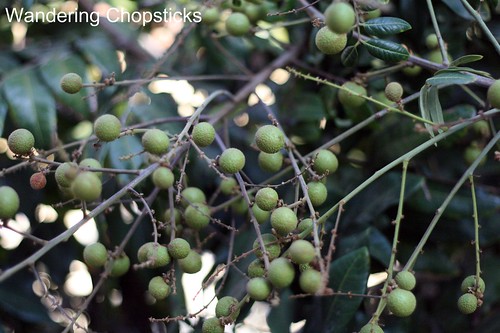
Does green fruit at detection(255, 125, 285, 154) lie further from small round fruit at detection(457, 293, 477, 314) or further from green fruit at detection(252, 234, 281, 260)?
small round fruit at detection(457, 293, 477, 314)

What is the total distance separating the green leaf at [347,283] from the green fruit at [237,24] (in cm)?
42

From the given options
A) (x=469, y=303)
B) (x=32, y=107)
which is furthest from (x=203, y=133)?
(x=32, y=107)

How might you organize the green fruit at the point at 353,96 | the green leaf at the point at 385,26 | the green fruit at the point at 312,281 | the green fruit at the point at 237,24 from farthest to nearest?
the green fruit at the point at 237,24 → the green fruit at the point at 353,96 → the green leaf at the point at 385,26 → the green fruit at the point at 312,281

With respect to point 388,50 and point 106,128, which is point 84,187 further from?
point 388,50

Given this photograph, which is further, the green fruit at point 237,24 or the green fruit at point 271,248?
the green fruit at point 237,24

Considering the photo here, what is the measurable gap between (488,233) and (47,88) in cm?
87

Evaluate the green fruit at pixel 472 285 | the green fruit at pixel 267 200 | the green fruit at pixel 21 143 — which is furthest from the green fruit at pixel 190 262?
the green fruit at pixel 472 285

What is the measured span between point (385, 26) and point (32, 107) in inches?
25.7

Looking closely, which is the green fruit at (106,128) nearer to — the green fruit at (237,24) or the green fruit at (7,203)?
the green fruit at (7,203)

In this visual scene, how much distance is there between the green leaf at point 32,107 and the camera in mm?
1065

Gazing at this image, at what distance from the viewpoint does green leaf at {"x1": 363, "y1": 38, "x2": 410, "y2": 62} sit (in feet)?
2.58

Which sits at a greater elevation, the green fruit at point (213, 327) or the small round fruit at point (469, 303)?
the small round fruit at point (469, 303)

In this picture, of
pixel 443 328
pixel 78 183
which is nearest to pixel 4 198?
pixel 78 183

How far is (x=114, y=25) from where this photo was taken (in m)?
1.54
